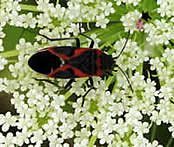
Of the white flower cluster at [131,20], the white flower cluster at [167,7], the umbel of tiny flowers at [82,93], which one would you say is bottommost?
the umbel of tiny flowers at [82,93]

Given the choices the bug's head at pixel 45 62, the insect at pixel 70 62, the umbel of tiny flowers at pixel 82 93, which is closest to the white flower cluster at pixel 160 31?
the umbel of tiny flowers at pixel 82 93

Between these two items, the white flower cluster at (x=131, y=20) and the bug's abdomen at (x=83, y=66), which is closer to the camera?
the bug's abdomen at (x=83, y=66)

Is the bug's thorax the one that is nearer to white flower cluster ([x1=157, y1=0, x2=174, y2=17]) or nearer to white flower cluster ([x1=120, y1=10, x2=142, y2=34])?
white flower cluster ([x1=120, y1=10, x2=142, y2=34])

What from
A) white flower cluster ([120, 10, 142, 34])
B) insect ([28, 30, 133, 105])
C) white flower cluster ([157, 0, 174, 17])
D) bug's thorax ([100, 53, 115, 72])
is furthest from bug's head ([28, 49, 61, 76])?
white flower cluster ([157, 0, 174, 17])

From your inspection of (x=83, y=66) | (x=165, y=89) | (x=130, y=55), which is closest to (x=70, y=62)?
(x=83, y=66)

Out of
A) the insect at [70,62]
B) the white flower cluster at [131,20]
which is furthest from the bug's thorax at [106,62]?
the white flower cluster at [131,20]

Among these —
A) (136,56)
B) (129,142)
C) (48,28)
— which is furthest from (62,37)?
(129,142)

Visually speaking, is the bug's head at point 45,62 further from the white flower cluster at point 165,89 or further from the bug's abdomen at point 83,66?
the white flower cluster at point 165,89

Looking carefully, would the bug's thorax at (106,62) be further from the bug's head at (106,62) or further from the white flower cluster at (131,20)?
the white flower cluster at (131,20)

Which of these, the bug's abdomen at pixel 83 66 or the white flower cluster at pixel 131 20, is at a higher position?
the white flower cluster at pixel 131 20
